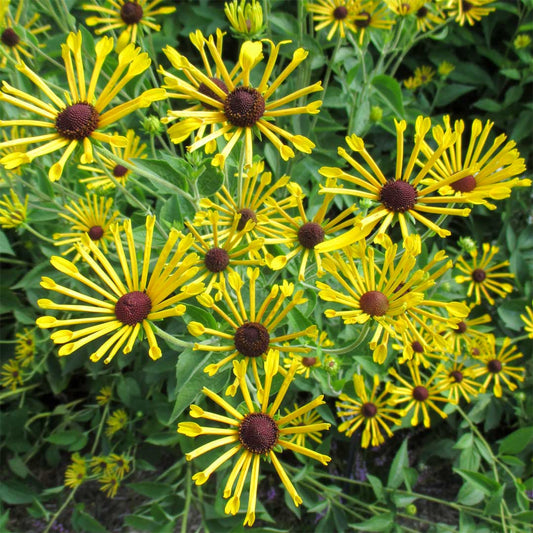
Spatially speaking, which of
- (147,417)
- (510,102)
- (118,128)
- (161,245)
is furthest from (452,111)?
(147,417)

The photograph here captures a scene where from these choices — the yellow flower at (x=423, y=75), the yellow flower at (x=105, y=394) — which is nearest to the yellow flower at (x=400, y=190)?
the yellow flower at (x=105, y=394)

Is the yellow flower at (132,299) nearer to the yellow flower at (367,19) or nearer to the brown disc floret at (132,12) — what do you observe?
the brown disc floret at (132,12)

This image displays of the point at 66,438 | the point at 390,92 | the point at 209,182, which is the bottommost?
the point at 66,438

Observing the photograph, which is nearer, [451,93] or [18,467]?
[18,467]

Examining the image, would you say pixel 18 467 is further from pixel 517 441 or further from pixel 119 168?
pixel 517 441

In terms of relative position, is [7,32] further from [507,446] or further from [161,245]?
[507,446]

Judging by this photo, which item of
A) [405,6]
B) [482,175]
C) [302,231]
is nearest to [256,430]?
[302,231]

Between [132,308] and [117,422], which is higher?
[132,308]

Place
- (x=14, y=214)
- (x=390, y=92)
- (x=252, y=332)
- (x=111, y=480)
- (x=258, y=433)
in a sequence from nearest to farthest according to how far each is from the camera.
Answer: (x=258, y=433), (x=252, y=332), (x=14, y=214), (x=390, y=92), (x=111, y=480)
